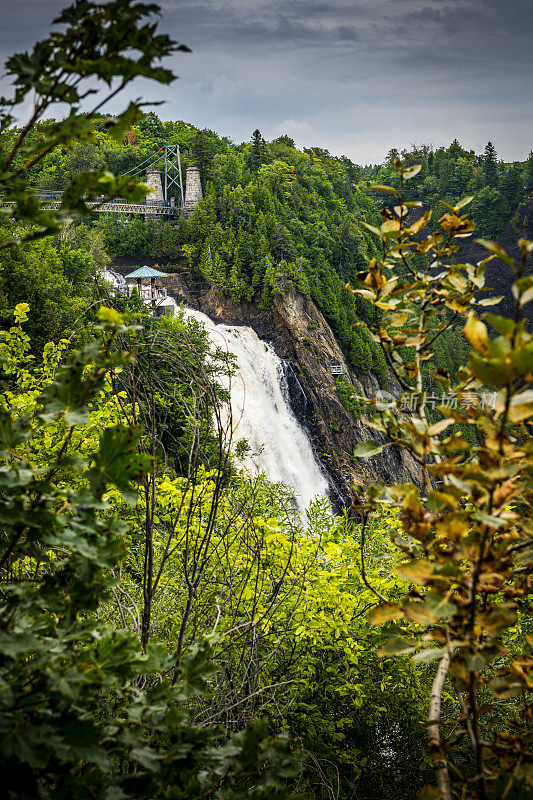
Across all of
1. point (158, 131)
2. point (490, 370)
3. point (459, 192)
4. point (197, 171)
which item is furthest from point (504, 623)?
point (459, 192)

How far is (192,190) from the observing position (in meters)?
31.7

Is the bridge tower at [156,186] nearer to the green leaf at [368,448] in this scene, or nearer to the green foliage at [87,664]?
the green leaf at [368,448]

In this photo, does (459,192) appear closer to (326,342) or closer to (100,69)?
(326,342)

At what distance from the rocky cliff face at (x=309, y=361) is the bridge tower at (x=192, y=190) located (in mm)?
6167

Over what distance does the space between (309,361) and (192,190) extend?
12461 mm

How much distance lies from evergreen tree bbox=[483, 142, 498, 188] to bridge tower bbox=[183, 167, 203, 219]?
3640 centimetres

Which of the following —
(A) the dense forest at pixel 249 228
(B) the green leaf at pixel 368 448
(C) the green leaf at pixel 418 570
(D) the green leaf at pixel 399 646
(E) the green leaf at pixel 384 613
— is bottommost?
(D) the green leaf at pixel 399 646

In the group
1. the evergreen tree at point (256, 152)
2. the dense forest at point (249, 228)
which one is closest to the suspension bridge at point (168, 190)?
the dense forest at point (249, 228)

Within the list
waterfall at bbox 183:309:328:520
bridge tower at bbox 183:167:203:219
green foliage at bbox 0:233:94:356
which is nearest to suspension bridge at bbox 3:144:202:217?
bridge tower at bbox 183:167:203:219

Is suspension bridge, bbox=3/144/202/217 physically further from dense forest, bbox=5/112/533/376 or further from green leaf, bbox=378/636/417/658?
green leaf, bbox=378/636/417/658

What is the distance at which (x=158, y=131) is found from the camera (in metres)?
42.4

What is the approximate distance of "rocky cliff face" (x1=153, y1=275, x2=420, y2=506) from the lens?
77.4 feet

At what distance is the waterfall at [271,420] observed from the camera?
19.2 m

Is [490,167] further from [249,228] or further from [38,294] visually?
[38,294]
